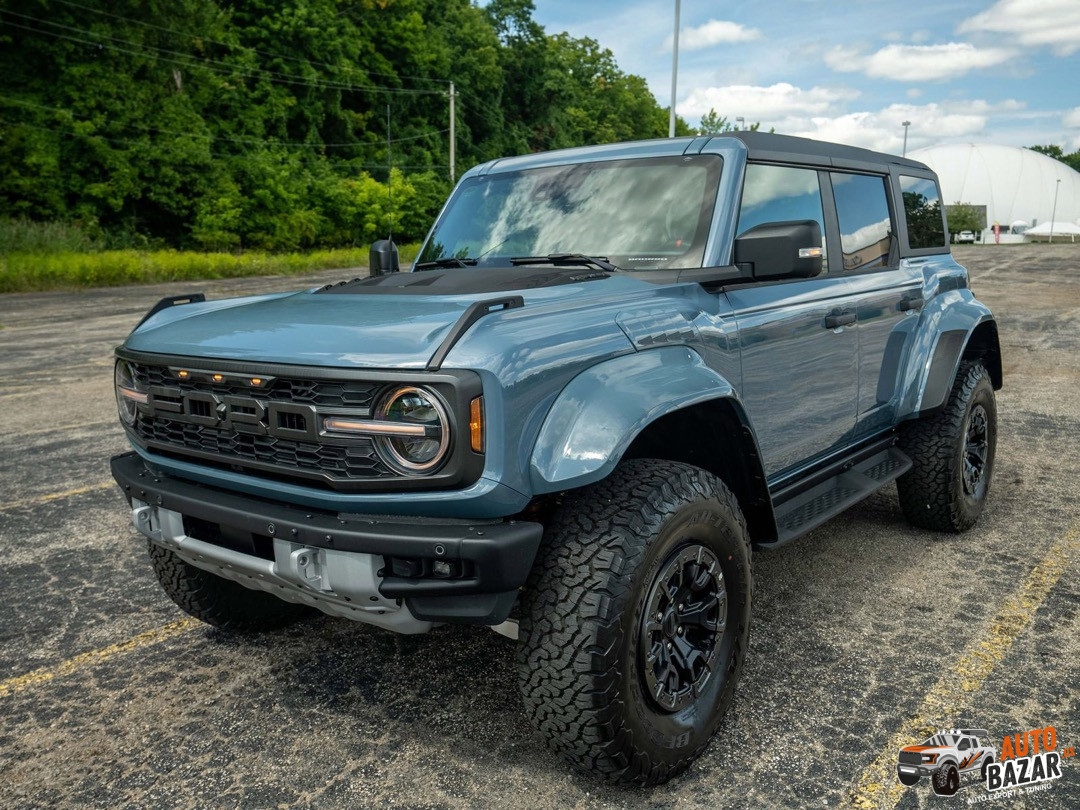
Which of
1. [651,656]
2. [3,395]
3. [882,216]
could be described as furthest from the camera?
[3,395]

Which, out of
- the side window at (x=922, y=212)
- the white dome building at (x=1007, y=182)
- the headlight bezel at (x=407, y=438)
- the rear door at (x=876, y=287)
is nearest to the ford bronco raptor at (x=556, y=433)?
the headlight bezel at (x=407, y=438)

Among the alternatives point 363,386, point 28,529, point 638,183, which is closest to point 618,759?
point 363,386

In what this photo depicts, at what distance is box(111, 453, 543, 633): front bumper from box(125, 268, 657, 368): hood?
43cm

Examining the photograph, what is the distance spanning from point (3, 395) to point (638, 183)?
27.9 feet

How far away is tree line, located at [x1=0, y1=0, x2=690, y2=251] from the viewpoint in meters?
36.1

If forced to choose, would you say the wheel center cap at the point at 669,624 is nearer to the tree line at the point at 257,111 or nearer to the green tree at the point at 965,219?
the tree line at the point at 257,111

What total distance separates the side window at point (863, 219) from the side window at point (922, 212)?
290 mm

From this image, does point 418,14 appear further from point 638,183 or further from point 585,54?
point 638,183

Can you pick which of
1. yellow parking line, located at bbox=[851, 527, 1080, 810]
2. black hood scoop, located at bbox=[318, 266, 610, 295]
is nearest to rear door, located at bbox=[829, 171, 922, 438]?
yellow parking line, located at bbox=[851, 527, 1080, 810]

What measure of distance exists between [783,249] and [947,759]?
1.71 m

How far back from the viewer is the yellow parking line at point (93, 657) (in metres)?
3.33

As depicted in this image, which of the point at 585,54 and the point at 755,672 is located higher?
the point at 585,54

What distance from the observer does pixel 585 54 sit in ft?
281

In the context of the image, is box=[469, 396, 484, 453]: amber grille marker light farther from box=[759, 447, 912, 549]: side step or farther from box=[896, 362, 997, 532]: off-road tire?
box=[896, 362, 997, 532]: off-road tire
